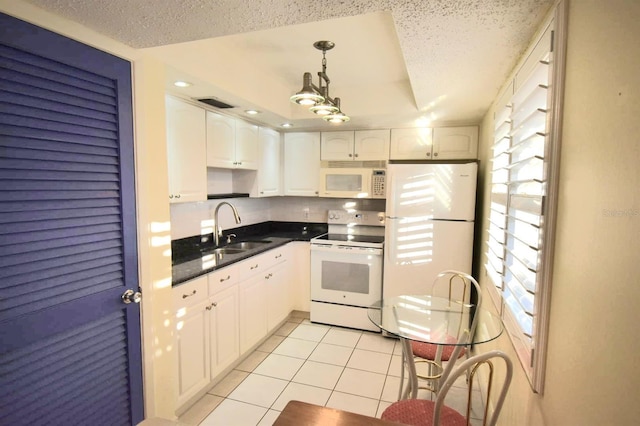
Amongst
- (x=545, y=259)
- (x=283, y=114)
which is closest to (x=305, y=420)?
(x=545, y=259)

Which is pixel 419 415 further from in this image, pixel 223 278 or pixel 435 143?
pixel 435 143

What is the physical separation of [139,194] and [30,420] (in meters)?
0.96

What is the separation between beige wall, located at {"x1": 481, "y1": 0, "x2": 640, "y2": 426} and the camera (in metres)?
0.69

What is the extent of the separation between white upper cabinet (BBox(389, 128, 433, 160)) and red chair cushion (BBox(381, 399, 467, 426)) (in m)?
2.51

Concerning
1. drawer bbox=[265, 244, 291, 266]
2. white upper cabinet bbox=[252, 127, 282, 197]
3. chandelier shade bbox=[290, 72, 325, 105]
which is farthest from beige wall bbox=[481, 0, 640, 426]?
white upper cabinet bbox=[252, 127, 282, 197]

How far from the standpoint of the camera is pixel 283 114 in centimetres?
318

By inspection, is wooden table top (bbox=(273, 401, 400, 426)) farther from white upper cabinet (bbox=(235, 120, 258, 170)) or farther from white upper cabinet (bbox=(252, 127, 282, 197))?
white upper cabinet (bbox=(252, 127, 282, 197))

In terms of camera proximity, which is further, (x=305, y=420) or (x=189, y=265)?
(x=189, y=265)

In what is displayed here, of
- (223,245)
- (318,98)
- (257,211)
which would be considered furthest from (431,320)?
(257,211)

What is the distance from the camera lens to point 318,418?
41.3 inches

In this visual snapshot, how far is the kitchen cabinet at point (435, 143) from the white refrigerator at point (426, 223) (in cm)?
44

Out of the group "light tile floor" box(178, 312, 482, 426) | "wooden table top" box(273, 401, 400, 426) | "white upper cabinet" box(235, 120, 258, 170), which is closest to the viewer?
"wooden table top" box(273, 401, 400, 426)

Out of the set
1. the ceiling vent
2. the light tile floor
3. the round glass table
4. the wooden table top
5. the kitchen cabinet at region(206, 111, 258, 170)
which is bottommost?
the light tile floor

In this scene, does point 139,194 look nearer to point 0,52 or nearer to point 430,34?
point 0,52
